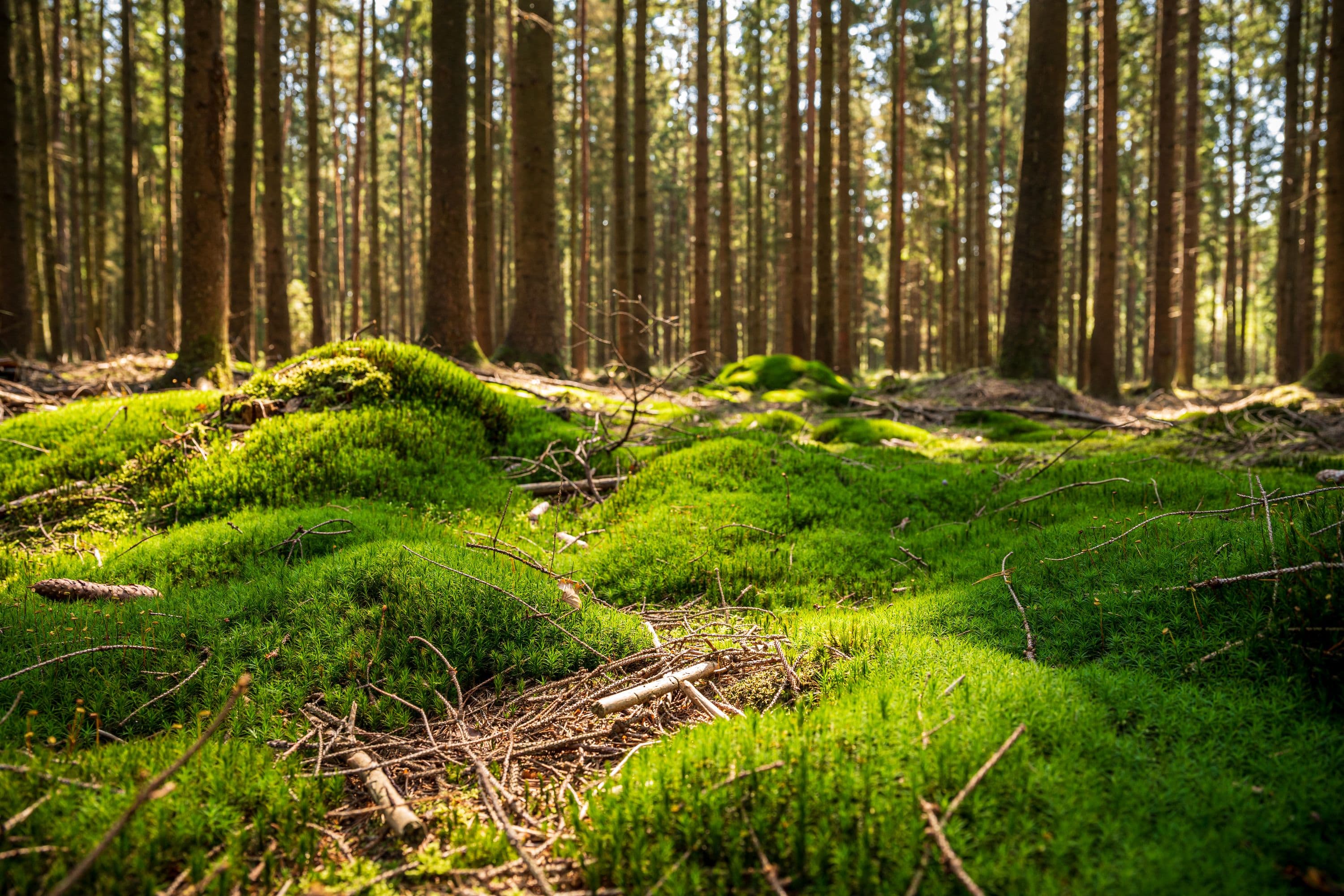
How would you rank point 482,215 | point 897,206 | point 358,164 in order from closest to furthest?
point 482,215
point 897,206
point 358,164

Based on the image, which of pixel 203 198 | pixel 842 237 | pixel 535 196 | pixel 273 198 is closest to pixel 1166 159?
pixel 842 237

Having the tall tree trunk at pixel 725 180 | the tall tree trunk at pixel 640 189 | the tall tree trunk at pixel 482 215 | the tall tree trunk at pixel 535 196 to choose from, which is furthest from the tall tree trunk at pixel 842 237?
the tall tree trunk at pixel 482 215

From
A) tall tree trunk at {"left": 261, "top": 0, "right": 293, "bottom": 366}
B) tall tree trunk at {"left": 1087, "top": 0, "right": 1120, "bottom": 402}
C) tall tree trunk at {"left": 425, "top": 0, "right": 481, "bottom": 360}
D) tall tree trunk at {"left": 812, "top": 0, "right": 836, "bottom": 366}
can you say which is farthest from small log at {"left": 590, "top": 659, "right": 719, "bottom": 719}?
tall tree trunk at {"left": 812, "top": 0, "right": 836, "bottom": 366}

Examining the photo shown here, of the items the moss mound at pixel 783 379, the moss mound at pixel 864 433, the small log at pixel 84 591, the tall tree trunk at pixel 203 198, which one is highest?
the tall tree trunk at pixel 203 198

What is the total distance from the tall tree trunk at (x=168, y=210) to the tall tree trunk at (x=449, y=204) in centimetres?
1258

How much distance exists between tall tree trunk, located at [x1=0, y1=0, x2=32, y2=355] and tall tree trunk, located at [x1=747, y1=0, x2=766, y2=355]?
63.3 feet

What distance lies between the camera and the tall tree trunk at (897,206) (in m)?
19.0

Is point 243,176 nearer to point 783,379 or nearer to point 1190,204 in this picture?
point 783,379

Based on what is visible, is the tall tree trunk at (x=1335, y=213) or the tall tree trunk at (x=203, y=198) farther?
the tall tree trunk at (x=1335, y=213)

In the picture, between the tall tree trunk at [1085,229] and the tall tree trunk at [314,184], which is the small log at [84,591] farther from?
the tall tree trunk at [1085,229]

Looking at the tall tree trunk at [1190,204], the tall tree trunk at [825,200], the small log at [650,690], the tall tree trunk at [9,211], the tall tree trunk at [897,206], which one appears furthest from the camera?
the tall tree trunk at [897,206]

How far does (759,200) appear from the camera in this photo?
2538cm

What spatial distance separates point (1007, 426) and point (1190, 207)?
41.6 feet

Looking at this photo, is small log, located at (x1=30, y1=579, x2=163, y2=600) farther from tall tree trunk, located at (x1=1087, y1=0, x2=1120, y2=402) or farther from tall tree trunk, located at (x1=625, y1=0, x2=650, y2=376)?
tall tree trunk, located at (x1=1087, y1=0, x2=1120, y2=402)
